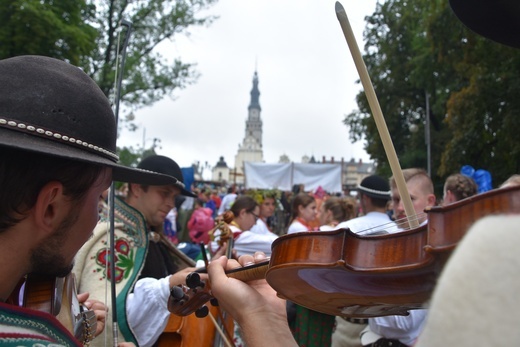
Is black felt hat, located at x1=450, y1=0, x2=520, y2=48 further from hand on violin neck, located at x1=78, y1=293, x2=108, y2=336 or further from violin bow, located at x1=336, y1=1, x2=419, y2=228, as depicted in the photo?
hand on violin neck, located at x1=78, y1=293, x2=108, y2=336

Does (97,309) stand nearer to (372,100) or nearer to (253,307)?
(253,307)

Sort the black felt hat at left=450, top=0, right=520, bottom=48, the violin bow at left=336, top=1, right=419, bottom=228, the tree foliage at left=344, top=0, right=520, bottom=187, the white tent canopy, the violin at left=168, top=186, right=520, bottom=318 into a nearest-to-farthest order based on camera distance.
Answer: the violin at left=168, top=186, right=520, bottom=318, the black felt hat at left=450, top=0, right=520, bottom=48, the violin bow at left=336, top=1, right=419, bottom=228, the tree foliage at left=344, top=0, right=520, bottom=187, the white tent canopy

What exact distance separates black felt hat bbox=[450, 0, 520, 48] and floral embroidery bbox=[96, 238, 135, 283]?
214 cm

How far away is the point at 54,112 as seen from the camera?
49.6 inches

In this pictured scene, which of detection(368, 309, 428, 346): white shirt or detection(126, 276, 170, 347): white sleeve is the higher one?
detection(126, 276, 170, 347): white sleeve

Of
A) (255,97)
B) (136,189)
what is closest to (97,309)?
(136,189)

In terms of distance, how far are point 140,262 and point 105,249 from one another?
225 mm

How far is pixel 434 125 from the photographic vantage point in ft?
86.6

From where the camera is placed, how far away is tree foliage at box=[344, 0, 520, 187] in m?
14.5

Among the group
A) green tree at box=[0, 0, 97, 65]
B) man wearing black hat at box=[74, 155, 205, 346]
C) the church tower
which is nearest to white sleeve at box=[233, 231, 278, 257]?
man wearing black hat at box=[74, 155, 205, 346]

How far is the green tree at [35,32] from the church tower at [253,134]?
133332mm

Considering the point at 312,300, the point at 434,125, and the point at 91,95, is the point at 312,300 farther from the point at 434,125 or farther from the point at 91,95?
the point at 434,125

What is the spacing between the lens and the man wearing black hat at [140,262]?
2.73 meters

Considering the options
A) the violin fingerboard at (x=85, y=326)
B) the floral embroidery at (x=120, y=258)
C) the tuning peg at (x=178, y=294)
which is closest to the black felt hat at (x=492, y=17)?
the tuning peg at (x=178, y=294)
